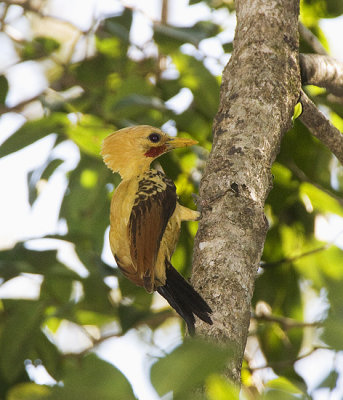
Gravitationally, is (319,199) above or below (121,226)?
below

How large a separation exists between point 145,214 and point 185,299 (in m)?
0.75

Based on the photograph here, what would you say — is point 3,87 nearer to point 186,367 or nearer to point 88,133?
point 88,133

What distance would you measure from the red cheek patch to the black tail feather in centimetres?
82

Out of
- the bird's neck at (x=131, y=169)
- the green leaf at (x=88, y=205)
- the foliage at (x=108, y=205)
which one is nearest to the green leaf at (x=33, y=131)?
the foliage at (x=108, y=205)

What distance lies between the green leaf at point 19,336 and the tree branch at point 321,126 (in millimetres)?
1724

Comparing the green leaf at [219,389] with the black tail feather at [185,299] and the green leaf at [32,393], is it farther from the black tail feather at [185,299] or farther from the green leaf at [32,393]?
the black tail feather at [185,299]

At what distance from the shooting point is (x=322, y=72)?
2.94 metres

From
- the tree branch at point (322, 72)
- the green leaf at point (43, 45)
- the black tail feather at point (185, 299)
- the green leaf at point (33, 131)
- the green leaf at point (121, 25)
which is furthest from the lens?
the green leaf at point (43, 45)

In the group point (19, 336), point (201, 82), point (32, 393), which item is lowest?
point (19, 336)

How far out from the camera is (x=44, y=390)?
29.6 inches

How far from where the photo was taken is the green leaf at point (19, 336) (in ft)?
9.66

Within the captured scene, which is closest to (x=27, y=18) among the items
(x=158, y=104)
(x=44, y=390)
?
(x=158, y=104)

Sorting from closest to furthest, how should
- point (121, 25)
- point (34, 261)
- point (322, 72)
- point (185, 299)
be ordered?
1. point (185, 299)
2. point (322, 72)
3. point (34, 261)
4. point (121, 25)

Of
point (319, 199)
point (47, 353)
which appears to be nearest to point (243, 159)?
point (319, 199)
